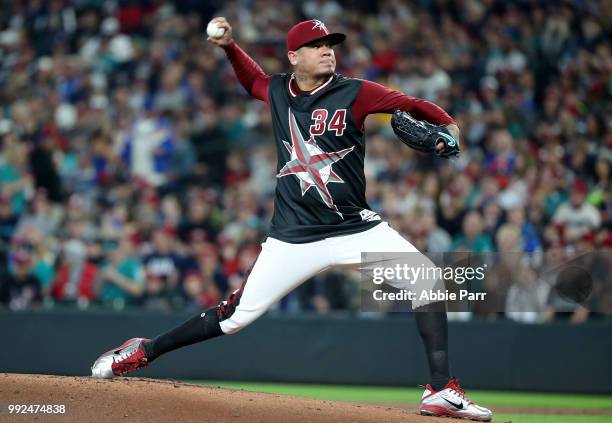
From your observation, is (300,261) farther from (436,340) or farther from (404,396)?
(404,396)

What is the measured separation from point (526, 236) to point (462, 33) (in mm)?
4536

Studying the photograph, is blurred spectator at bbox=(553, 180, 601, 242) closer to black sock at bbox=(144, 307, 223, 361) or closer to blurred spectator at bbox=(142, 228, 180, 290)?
blurred spectator at bbox=(142, 228, 180, 290)

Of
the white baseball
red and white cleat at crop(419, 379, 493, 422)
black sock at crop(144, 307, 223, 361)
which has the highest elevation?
the white baseball

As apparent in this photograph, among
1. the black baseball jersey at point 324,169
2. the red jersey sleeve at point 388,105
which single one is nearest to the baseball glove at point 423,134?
the red jersey sleeve at point 388,105

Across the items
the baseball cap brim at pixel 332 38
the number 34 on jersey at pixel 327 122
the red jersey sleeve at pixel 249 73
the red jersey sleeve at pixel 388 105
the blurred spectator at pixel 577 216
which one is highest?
the baseball cap brim at pixel 332 38

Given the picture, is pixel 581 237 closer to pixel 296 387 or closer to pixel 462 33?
pixel 296 387

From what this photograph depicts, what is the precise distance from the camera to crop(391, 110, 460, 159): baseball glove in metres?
5.81

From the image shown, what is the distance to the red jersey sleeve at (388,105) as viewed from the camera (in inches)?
239

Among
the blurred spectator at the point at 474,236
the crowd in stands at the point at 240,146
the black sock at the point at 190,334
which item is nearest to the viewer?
the black sock at the point at 190,334

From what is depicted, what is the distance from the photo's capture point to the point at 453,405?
19.6ft

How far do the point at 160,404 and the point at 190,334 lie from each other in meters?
0.51

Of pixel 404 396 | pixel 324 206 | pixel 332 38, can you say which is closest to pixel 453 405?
pixel 324 206

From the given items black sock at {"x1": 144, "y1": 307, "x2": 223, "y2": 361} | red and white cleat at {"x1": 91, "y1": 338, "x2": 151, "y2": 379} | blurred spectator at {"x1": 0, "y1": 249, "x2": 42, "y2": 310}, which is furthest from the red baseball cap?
blurred spectator at {"x1": 0, "y1": 249, "x2": 42, "y2": 310}

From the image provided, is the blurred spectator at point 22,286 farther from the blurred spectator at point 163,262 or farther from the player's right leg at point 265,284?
the player's right leg at point 265,284
